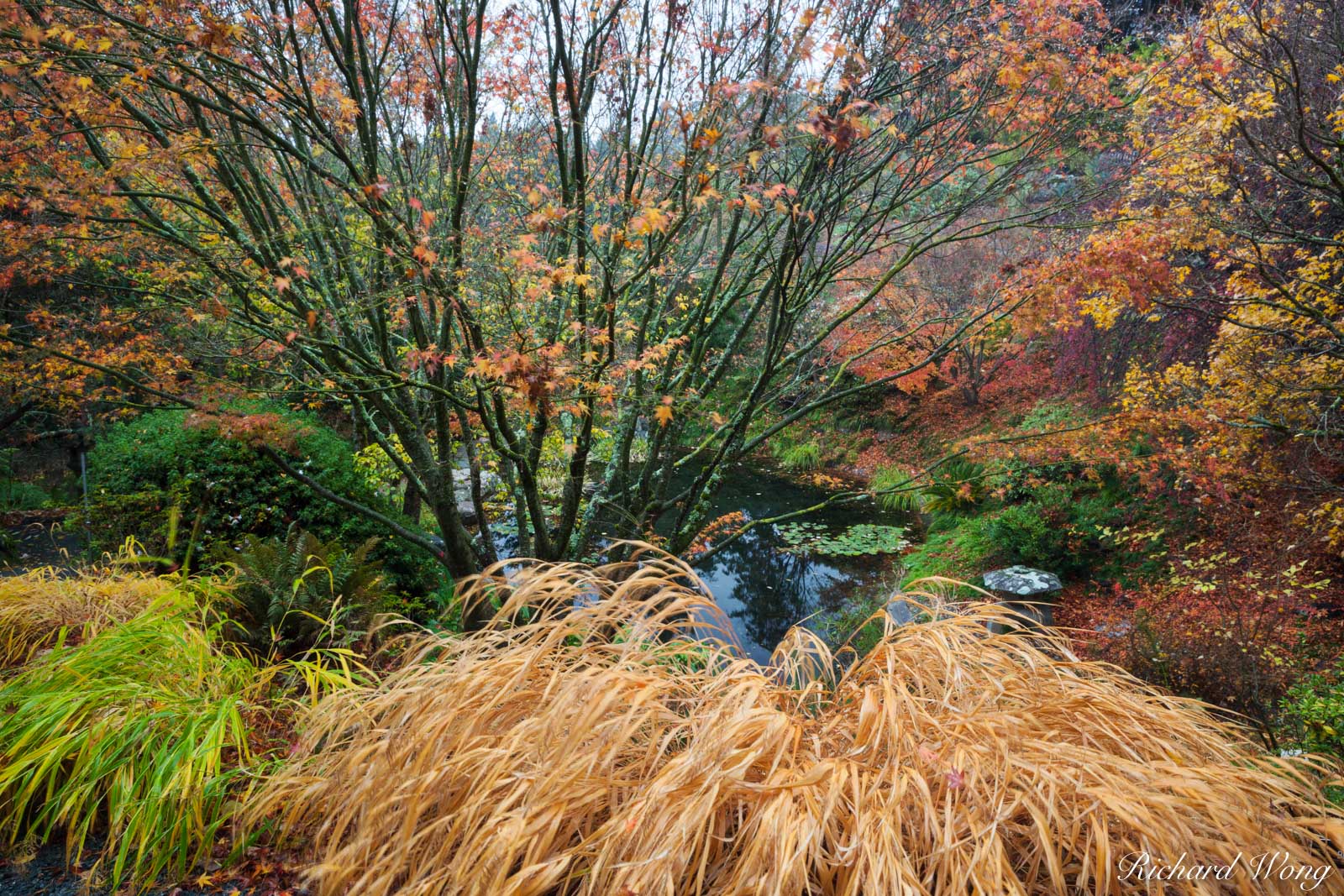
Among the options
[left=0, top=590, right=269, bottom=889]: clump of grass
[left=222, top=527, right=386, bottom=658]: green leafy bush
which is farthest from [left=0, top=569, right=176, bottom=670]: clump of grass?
[left=0, top=590, right=269, bottom=889]: clump of grass

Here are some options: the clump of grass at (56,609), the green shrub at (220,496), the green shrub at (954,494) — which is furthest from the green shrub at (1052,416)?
the clump of grass at (56,609)

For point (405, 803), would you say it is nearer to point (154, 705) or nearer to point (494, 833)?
point (494, 833)

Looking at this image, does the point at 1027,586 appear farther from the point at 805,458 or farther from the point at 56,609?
the point at 805,458

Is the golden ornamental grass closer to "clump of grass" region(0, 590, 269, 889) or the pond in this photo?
"clump of grass" region(0, 590, 269, 889)

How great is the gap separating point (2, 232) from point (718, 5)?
501 cm

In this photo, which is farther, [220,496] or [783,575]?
[783,575]

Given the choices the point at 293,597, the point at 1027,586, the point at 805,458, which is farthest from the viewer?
the point at 805,458

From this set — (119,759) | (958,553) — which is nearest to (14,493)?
(119,759)

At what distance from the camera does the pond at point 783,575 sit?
8.29 m

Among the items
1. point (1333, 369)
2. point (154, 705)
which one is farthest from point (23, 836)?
point (1333, 369)

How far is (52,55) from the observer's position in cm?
309

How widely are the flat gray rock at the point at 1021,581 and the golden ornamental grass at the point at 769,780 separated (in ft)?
16.6

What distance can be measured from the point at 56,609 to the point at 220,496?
7.15ft

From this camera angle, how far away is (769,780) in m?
1.64
